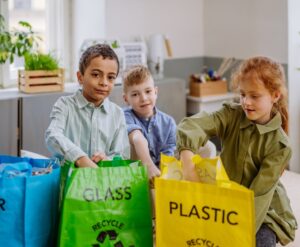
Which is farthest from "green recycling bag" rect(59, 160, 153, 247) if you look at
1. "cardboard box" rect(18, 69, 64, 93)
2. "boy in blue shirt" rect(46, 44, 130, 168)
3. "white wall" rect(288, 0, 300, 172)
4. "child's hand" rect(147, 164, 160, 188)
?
"white wall" rect(288, 0, 300, 172)

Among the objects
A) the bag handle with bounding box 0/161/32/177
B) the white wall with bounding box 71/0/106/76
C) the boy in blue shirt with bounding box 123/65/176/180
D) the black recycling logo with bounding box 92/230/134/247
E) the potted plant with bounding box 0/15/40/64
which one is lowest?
the black recycling logo with bounding box 92/230/134/247

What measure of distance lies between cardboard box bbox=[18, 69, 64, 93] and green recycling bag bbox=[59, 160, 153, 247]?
1653 millimetres

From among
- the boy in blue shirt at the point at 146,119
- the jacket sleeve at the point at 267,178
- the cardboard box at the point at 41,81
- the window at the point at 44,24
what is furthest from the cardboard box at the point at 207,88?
the jacket sleeve at the point at 267,178

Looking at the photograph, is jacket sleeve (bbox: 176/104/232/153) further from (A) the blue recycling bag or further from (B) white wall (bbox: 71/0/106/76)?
(B) white wall (bbox: 71/0/106/76)

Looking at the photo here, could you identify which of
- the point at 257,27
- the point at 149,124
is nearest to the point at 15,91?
the point at 149,124

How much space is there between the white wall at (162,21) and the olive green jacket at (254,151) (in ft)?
6.33

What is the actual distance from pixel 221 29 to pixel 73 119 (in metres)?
2.38

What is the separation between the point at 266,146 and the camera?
204 cm

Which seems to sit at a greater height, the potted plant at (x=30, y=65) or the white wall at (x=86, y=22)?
the white wall at (x=86, y=22)

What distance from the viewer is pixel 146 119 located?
258 centimetres

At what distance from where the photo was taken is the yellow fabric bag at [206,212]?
5.19ft

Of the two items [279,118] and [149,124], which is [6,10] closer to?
[149,124]

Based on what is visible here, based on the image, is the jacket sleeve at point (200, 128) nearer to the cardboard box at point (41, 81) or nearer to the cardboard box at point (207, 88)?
the cardboard box at point (41, 81)

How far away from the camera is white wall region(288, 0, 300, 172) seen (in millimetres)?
3633
